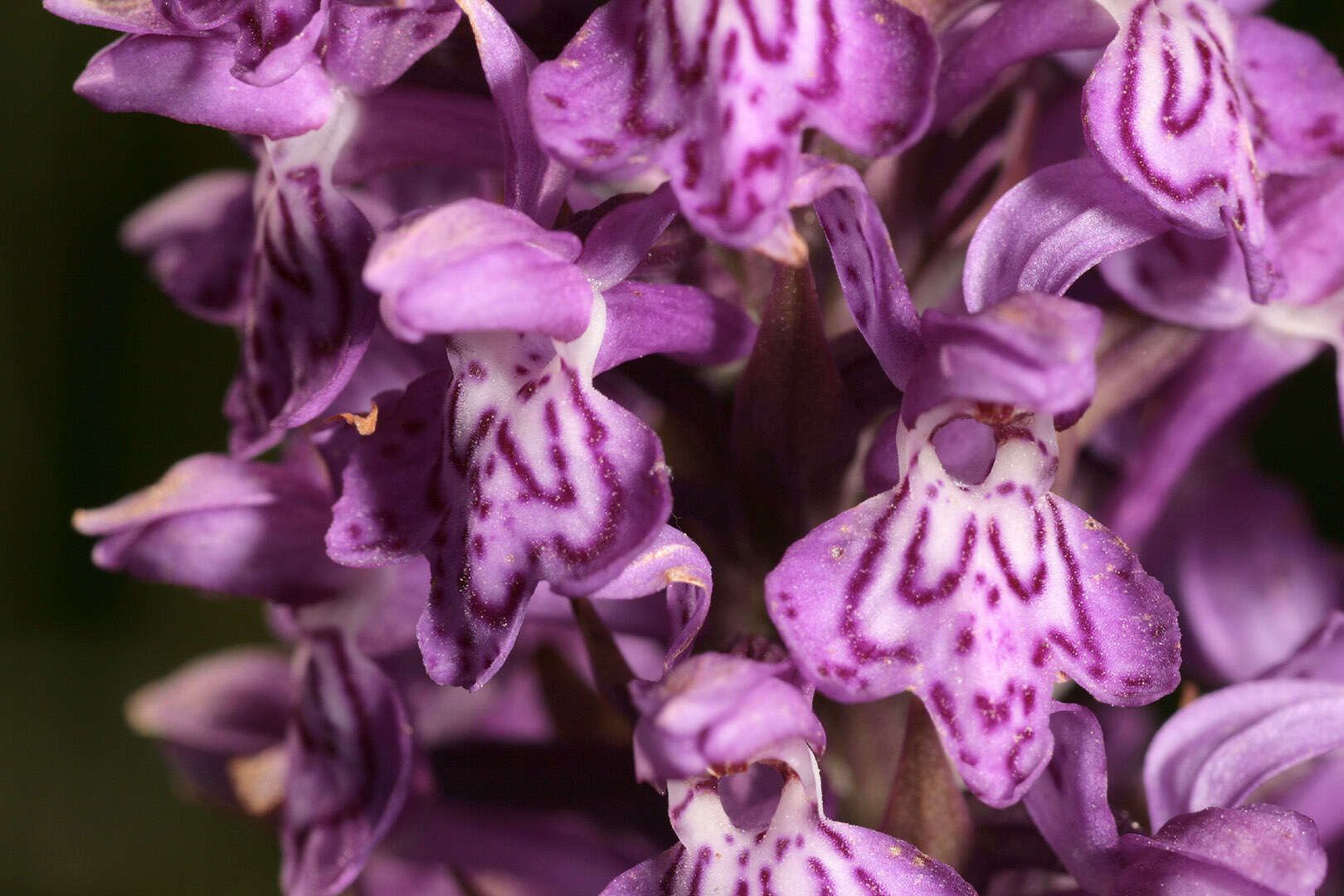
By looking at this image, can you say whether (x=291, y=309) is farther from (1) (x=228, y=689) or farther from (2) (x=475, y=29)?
(1) (x=228, y=689)

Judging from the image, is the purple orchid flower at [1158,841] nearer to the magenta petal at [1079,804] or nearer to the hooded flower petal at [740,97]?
the magenta petal at [1079,804]

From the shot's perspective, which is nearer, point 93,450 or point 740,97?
point 740,97

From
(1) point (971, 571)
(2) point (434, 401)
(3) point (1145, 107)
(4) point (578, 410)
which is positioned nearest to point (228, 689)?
(2) point (434, 401)

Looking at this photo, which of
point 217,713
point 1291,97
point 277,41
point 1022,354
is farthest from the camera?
point 217,713

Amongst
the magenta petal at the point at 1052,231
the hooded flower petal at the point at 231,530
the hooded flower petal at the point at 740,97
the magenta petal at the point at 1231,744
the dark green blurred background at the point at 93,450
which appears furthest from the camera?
the dark green blurred background at the point at 93,450

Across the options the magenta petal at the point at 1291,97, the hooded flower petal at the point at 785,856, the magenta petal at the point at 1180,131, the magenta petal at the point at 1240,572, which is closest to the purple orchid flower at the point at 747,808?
the hooded flower petal at the point at 785,856

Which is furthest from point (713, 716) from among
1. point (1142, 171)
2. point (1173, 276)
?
point (1173, 276)

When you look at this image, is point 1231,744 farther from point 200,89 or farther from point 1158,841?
point 200,89
